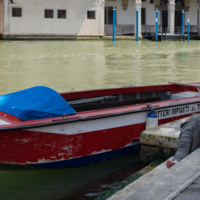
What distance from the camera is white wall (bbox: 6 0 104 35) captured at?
34812 millimetres

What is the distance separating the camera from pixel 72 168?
18.2ft

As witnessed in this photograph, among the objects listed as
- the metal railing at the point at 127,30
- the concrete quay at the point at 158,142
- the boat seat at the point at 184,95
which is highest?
the metal railing at the point at 127,30

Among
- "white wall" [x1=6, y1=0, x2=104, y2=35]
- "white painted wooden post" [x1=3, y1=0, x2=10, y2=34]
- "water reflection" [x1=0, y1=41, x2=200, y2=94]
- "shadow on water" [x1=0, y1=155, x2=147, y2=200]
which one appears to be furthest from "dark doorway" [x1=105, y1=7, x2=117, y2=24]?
"shadow on water" [x1=0, y1=155, x2=147, y2=200]

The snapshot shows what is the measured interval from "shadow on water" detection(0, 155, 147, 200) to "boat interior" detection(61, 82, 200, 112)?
57.1 inches

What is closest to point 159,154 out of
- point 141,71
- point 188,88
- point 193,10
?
point 188,88

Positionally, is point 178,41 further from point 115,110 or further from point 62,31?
point 115,110

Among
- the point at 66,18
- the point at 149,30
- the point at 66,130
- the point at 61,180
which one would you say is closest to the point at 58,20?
the point at 66,18

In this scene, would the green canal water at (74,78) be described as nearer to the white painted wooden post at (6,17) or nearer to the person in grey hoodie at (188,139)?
the person in grey hoodie at (188,139)

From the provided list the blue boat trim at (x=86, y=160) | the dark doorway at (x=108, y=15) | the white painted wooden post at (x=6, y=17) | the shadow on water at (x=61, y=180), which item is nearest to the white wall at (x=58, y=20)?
the white painted wooden post at (x=6, y=17)

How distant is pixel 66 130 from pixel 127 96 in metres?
2.62

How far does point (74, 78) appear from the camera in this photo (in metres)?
13.6

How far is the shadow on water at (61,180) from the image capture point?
4.77 m

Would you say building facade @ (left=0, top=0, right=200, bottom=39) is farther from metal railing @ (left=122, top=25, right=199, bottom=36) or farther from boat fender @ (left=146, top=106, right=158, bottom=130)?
boat fender @ (left=146, top=106, right=158, bottom=130)

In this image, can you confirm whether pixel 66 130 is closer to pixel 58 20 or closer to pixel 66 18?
pixel 58 20
